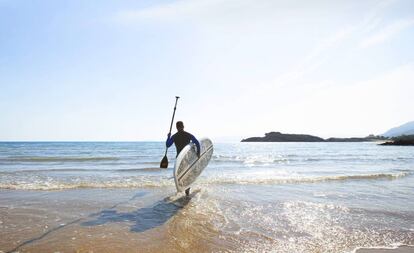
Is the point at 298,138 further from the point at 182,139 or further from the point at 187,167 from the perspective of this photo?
the point at 187,167


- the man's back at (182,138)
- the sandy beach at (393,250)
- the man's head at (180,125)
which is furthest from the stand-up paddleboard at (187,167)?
the sandy beach at (393,250)

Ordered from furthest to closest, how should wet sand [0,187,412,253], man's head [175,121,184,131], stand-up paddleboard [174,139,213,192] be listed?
man's head [175,121,184,131] → stand-up paddleboard [174,139,213,192] → wet sand [0,187,412,253]

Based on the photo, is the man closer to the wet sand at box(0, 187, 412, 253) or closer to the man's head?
the man's head

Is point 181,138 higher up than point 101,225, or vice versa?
point 181,138

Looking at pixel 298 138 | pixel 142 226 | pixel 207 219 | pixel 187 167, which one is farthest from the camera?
pixel 298 138

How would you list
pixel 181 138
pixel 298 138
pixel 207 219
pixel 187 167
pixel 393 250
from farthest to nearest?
pixel 298 138 < pixel 181 138 < pixel 187 167 < pixel 207 219 < pixel 393 250

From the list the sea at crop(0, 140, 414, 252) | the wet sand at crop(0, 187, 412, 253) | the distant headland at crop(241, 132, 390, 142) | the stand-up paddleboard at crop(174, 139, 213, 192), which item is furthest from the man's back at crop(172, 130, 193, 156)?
the distant headland at crop(241, 132, 390, 142)

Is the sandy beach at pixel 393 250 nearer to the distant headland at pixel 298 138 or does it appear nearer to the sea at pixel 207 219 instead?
the sea at pixel 207 219

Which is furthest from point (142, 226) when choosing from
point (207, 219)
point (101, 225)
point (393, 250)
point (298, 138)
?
point (298, 138)

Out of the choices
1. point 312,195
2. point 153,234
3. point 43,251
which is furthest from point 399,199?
point 43,251

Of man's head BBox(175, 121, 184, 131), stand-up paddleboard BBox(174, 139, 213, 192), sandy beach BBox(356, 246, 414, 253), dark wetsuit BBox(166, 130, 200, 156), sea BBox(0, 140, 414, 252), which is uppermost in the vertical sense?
man's head BBox(175, 121, 184, 131)

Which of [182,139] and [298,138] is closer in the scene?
[182,139]

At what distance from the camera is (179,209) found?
24.5 ft

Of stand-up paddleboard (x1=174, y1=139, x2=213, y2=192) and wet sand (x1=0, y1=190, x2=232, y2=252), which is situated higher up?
stand-up paddleboard (x1=174, y1=139, x2=213, y2=192)
